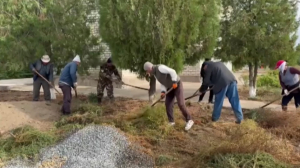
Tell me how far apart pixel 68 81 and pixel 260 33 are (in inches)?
218

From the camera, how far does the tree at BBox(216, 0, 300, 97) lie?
11.0 meters

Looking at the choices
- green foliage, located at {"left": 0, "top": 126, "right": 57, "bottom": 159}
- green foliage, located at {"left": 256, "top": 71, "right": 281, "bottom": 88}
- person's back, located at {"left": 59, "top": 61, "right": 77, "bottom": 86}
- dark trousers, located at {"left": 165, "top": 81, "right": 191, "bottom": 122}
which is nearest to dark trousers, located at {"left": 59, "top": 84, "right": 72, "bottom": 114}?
person's back, located at {"left": 59, "top": 61, "right": 77, "bottom": 86}

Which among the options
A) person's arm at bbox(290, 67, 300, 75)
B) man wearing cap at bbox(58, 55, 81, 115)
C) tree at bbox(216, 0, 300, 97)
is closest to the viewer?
person's arm at bbox(290, 67, 300, 75)

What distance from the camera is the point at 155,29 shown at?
8.27m

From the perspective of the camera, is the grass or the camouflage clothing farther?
the camouflage clothing

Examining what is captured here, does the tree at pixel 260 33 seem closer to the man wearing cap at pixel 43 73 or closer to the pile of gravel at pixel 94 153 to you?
the man wearing cap at pixel 43 73

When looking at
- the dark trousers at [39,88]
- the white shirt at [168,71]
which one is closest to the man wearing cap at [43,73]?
the dark trousers at [39,88]

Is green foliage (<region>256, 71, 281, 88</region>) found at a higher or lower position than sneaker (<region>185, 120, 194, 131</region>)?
lower

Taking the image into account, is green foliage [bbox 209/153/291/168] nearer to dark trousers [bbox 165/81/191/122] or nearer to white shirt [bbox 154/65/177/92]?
dark trousers [bbox 165/81/191/122]

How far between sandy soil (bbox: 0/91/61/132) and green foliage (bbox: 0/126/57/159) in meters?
1.15

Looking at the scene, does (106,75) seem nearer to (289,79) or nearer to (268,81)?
(289,79)

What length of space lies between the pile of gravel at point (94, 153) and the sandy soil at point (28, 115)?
1.81 meters

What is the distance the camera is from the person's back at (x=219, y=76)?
741 centimetres

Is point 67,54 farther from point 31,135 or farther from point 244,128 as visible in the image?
point 244,128
